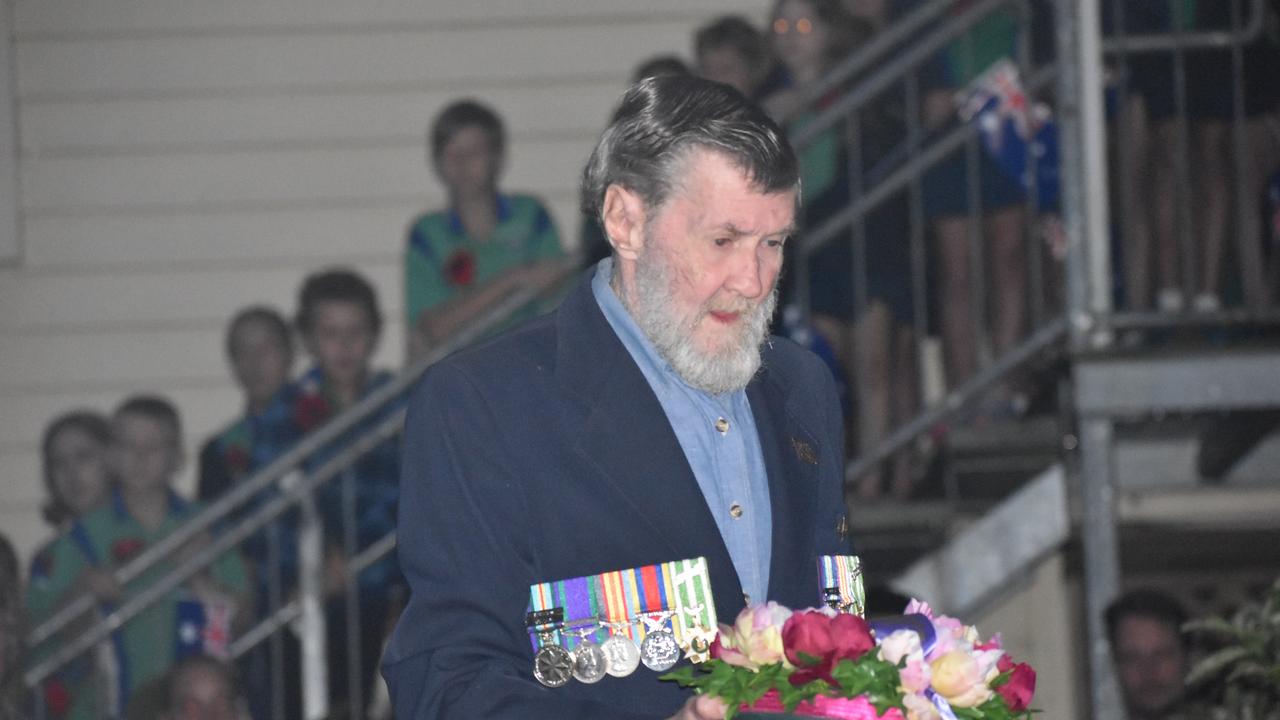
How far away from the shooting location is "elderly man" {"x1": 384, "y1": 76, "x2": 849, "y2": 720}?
2225mm

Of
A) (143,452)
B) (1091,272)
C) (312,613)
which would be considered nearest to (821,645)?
(1091,272)

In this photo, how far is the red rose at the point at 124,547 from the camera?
25.8 feet

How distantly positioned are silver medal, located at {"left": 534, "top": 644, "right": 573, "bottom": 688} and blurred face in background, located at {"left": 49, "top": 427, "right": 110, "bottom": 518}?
603 centimetres

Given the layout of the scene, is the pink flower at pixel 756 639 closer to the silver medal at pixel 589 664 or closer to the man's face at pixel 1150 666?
the silver medal at pixel 589 664

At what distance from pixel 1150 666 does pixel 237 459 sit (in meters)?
3.80

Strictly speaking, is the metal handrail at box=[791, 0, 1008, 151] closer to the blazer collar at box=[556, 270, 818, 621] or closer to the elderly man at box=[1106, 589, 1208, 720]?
the elderly man at box=[1106, 589, 1208, 720]

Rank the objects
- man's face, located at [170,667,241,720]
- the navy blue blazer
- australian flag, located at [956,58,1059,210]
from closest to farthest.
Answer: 1. the navy blue blazer
2. australian flag, located at [956,58,1059,210]
3. man's face, located at [170,667,241,720]

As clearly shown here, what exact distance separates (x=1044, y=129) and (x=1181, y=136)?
3.08 ft

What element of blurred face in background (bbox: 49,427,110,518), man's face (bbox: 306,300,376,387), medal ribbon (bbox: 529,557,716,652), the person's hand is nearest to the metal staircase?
blurred face in background (bbox: 49,427,110,518)

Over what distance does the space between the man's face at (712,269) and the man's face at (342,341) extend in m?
5.68

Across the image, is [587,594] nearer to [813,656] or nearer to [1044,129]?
[813,656]

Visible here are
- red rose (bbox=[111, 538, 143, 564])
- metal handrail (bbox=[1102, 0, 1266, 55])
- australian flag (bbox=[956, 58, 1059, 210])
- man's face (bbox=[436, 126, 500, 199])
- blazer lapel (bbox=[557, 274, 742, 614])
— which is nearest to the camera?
blazer lapel (bbox=[557, 274, 742, 614])

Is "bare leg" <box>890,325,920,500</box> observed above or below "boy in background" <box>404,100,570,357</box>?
below

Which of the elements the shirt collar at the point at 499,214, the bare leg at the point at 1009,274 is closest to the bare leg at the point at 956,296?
the bare leg at the point at 1009,274
